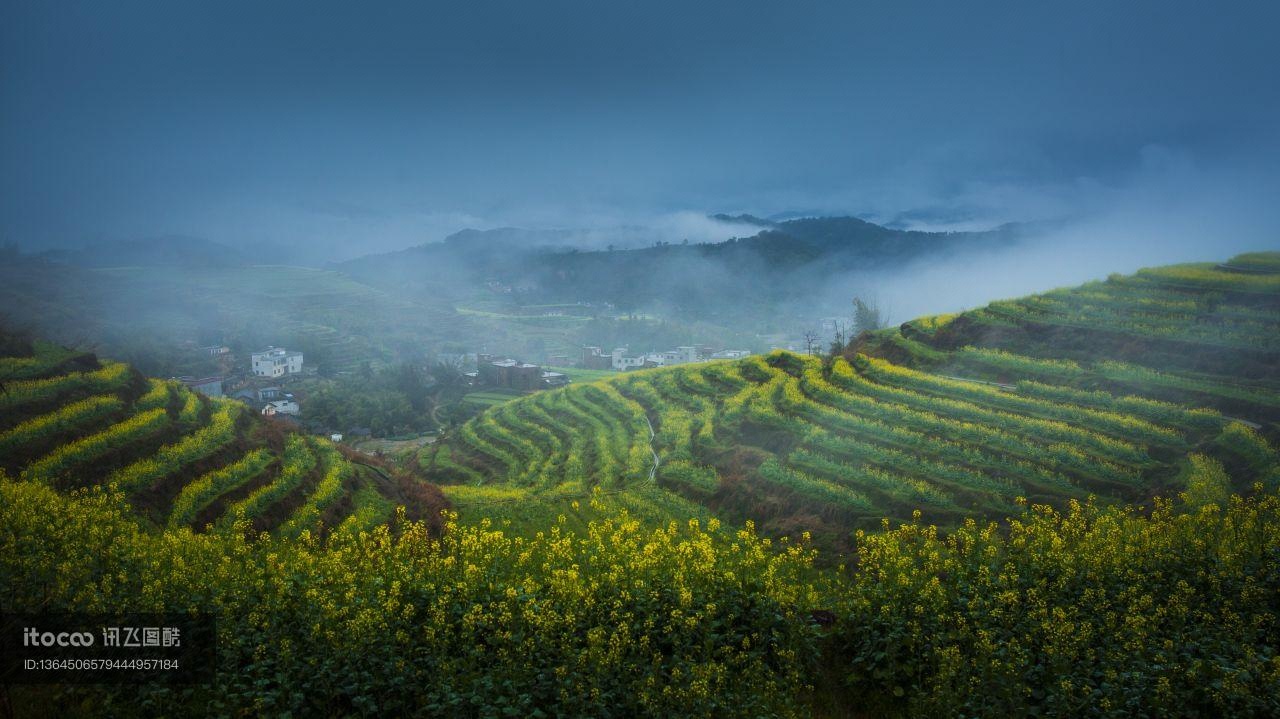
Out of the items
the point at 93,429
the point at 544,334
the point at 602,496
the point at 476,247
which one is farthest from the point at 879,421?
the point at 476,247

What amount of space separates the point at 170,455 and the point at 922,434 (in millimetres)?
23999

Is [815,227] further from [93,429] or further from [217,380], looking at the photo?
[93,429]

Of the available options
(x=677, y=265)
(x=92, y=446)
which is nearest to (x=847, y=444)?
(x=92, y=446)

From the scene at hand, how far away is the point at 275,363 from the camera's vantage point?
61094 mm

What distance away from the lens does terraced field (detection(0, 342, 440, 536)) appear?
15.9 meters

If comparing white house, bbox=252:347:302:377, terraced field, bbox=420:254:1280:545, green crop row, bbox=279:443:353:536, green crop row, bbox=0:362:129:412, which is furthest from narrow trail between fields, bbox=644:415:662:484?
white house, bbox=252:347:302:377

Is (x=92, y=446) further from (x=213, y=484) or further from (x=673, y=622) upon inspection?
(x=673, y=622)

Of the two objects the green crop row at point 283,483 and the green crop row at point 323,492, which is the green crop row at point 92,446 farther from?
the green crop row at point 323,492

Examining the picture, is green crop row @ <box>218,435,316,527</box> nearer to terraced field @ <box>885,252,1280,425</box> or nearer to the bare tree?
terraced field @ <box>885,252,1280,425</box>

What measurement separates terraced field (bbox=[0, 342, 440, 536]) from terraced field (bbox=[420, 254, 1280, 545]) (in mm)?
5159

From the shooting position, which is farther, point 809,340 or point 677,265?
point 677,265

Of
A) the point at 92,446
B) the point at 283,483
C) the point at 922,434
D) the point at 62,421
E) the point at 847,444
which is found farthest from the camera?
the point at 847,444

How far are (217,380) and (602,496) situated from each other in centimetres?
4265

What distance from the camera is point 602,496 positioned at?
86.1 feet
